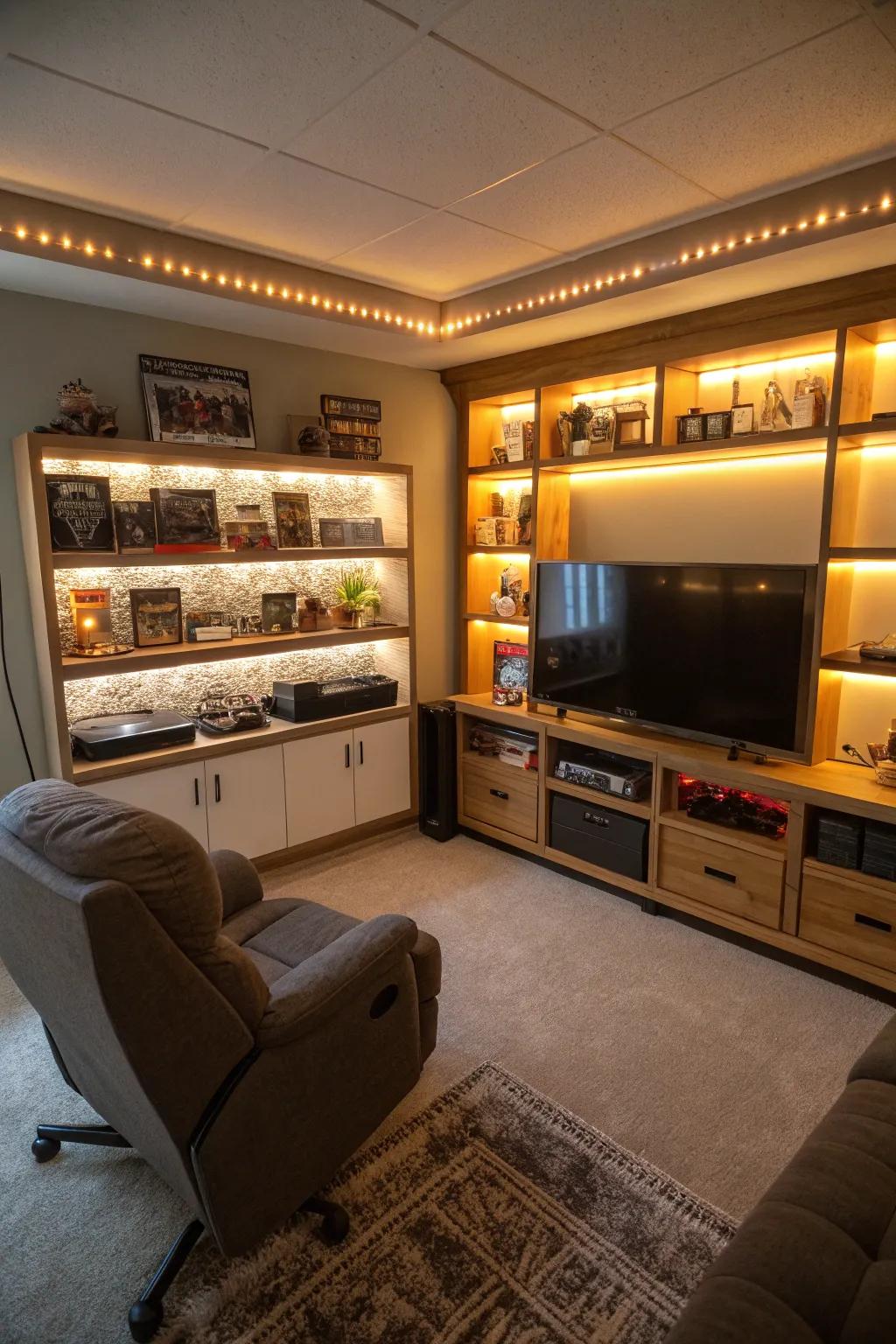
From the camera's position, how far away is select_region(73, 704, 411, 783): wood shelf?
2.98 meters

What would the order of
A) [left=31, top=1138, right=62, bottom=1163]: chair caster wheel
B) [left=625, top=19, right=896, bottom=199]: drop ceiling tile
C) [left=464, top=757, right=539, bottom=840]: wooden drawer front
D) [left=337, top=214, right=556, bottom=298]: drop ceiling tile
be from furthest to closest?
1. [left=464, top=757, right=539, bottom=840]: wooden drawer front
2. [left=337, top=214, right=556, bottom=298]: drop ceiling tile
3. [left=31, top=1138, right=62, bottom=1163]: chair caster wheel
4. [left=625, top=19, right=896, bottom=199]: drop ceiling tile

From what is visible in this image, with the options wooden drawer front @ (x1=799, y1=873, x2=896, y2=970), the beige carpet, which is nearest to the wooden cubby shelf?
wooden drawer front @ (x1=799, y1=873, x2=896, y2=970)

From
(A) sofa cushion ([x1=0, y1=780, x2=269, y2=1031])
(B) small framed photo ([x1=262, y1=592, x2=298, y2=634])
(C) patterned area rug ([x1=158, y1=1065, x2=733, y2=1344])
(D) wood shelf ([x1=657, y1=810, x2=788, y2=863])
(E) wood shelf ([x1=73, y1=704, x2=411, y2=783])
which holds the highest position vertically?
(B) small framed photo ([x1=262, y1=592, x2=298, y2=634])

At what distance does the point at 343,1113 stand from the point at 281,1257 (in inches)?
13.0

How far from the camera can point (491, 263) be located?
3.07 metres

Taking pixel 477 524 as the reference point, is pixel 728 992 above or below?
below

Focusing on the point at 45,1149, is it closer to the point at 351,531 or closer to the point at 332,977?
the point at 332,977

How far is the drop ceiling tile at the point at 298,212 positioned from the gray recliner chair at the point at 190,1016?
1878mm

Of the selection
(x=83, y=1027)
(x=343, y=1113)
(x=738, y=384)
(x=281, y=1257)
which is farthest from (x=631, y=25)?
(x=281, y=1257)

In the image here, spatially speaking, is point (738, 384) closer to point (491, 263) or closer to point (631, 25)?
point (491, 263)

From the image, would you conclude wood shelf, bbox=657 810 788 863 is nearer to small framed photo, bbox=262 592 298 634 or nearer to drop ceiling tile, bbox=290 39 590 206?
small framed photo, bbox=262 592 298 634

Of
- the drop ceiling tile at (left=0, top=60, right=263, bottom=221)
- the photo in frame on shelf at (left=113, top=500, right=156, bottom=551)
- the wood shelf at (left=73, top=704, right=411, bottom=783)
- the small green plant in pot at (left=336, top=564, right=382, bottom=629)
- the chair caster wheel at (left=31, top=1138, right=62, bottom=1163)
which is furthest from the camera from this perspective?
the small green plant in pot at (left=336, top=564, right=382, bottom=629)

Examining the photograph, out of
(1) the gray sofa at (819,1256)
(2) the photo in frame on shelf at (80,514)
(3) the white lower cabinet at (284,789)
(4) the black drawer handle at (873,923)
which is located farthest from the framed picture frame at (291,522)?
(1) the gray sofa at (819,1256)

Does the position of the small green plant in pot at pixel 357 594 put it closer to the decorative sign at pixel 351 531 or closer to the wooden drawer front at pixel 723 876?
the decorative sign at pixel 351 531
